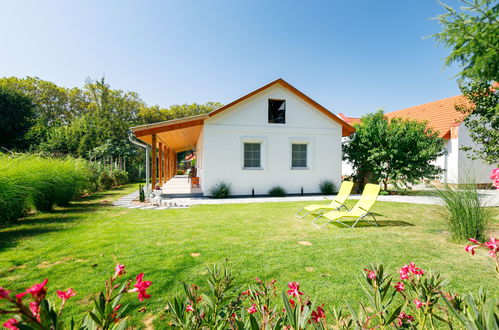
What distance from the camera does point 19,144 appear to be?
73.1ft

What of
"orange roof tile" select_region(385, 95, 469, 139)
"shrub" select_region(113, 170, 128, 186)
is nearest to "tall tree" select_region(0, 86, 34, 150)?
"shrub" select_region(113, 170, 128, 186)

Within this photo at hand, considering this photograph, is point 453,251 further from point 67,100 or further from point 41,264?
point 67,100

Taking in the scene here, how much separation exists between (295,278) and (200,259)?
67.1 inches

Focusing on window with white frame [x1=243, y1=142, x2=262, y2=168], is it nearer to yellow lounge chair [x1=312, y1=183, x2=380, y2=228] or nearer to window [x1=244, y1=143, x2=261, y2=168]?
window [x1=244, y1=143, x2=261, y2=168]

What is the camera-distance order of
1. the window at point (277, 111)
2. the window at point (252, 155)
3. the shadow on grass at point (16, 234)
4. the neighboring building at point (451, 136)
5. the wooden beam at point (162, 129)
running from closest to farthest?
1. the shadow on grass at point (16, 234)
2. the wooden beam at point (162, 129)
3. the window at point (252, 155)
4. the window at point (277, 111)
5. the neighboring building at point (451, 136)

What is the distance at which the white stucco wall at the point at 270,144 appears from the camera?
11.8m

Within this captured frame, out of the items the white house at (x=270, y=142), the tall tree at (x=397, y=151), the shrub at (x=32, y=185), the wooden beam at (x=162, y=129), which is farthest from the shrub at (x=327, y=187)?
the shrub at (x=32, y=185)

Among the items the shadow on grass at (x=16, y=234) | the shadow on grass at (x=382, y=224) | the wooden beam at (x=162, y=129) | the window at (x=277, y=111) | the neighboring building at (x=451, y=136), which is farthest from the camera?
the neighboring building at (x=451, y=136)

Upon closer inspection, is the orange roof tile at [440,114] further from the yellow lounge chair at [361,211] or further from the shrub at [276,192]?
the yellow lounge chair at [361,211]

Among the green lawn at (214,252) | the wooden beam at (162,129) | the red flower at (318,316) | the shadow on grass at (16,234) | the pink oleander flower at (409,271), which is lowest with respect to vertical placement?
the green lawn at (214,252)

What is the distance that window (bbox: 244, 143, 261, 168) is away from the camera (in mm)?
12484

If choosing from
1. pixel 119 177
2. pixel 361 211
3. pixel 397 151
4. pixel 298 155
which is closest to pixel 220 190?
pixel 298 155

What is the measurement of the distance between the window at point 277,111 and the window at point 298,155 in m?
1.66

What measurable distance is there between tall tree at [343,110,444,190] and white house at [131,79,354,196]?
5.02 ft
